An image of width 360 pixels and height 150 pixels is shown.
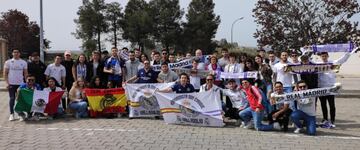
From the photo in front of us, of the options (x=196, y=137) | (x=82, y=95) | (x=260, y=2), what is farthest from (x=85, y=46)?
(x=196, y=137)

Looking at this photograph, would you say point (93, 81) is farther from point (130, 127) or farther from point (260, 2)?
point (260, 2)

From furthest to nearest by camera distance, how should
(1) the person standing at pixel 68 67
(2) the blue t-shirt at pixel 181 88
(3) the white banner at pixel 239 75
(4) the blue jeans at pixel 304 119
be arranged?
(1) the person standing at pixel 68 67
(3) the white banner at pixel 239 75
(2) the blue t-shirt at pixel 181 88
(4) the blue jeans at pixel 304 119

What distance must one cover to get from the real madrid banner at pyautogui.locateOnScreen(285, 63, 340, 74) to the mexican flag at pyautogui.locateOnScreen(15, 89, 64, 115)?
5707 mm

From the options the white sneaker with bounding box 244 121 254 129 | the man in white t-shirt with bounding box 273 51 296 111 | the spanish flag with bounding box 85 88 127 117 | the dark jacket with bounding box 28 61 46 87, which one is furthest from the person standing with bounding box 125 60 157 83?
the man in white t-shirt with bounding box 273 51 296 111

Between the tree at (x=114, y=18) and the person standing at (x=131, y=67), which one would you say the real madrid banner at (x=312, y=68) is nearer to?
the person standing at (x=131, y=67)

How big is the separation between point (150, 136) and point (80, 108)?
10.8 ft

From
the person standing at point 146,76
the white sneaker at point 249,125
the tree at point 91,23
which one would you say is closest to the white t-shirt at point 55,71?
the person standing at point 146,76

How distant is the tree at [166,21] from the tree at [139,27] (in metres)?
0.95

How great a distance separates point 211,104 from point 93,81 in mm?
3354

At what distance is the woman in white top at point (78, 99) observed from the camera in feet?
39.6

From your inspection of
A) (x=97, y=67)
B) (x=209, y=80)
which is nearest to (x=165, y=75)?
(x=209, y=80)

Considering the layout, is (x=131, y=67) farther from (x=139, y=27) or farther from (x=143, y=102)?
(x=139, y=27)

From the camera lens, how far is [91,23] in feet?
182

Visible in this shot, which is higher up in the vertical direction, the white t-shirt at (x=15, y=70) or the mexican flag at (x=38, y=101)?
the white t-shirt at (x=15, y=70)
